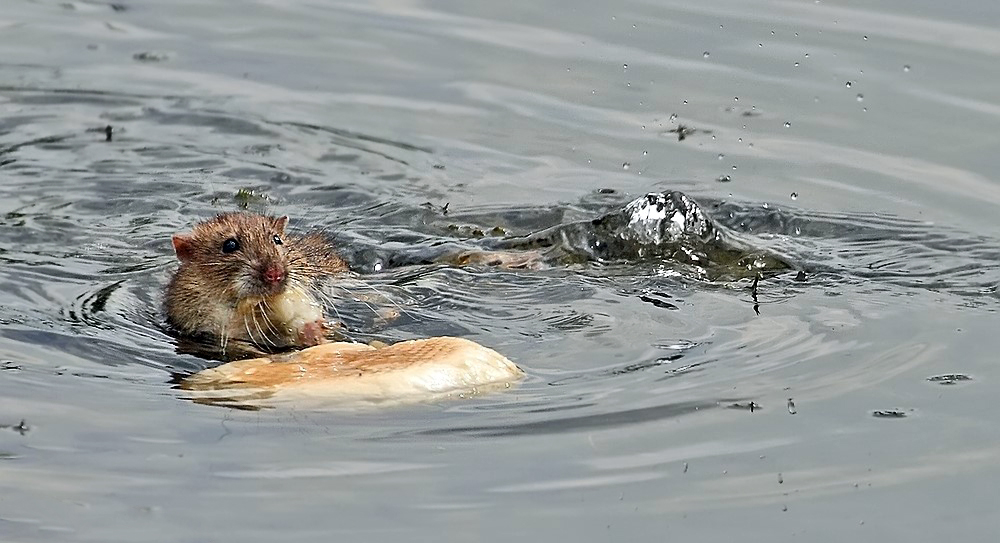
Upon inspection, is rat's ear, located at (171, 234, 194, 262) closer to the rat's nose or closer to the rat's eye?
the rat's eye

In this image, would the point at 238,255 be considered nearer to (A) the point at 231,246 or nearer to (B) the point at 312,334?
(A) the point at 231,246

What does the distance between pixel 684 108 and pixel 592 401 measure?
5696 millimetres

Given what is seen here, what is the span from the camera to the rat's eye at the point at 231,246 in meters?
8.66

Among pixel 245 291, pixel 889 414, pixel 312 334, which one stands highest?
pixel 889 414

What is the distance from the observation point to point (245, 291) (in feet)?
28.0

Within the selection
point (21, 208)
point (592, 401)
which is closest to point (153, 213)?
point (21, 208)

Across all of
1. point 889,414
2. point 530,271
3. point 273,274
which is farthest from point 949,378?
point 273,274

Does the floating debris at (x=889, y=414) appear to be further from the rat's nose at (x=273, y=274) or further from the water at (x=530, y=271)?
the rat's nose at (x=273, y=274)

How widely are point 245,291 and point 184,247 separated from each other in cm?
62

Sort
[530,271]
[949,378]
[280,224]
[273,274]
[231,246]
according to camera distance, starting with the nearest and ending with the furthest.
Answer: [949,378] → [273,274] → [231,246] → [280,224] → [530,271]

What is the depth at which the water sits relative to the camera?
5.88 m

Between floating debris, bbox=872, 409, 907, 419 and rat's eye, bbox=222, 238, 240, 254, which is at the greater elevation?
floating debris, bbox=872, 409, 907, 419

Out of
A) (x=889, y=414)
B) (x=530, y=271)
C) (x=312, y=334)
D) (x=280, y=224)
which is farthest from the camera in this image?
(x=530, y=271)

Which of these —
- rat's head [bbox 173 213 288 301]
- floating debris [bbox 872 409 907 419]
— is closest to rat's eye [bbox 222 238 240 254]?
rat's head [bbox 173 213 288 301]
